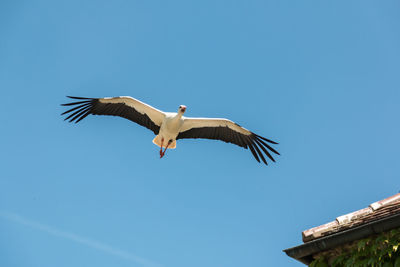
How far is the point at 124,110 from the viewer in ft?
38.8

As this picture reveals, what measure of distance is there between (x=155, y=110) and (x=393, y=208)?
295 inches

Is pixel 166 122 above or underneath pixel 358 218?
above

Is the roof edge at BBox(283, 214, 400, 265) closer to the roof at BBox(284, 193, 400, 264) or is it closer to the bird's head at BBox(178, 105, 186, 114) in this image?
the roof at BBox(284, 193, 400, 264)

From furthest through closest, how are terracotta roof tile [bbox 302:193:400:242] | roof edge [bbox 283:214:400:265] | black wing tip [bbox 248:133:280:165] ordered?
black wing tip [bbox 248:133:280:165] → terracotta roof tile [bbox 302:193:400:242] → roof edge [bbox 283:214:400:265]

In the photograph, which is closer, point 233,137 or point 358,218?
point 358,218

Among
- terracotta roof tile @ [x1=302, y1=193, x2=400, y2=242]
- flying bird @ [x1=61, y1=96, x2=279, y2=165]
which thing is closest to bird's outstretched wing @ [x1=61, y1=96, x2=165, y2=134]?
flying bird @ [x1=61, y1=96, x2=279, y2=165]

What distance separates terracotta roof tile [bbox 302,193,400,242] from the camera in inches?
195

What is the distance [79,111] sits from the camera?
1141 cm

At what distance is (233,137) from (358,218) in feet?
21.4

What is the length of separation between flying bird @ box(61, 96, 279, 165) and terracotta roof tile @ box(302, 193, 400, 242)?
5.53 m

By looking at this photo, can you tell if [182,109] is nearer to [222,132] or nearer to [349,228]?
[222,132]

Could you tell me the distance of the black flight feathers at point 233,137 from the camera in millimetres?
10742

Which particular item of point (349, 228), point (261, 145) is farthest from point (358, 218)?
point (261, 145)

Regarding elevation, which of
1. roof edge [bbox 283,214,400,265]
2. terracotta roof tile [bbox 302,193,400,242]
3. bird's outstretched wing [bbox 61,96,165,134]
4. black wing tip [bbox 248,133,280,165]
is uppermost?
bird's outstretched wing [bbox 61,96,165,134]
